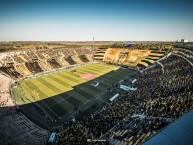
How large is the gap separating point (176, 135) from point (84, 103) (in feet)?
89.0

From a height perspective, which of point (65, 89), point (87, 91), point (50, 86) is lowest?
point (87, 91)

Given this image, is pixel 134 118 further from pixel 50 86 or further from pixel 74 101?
pixel 50 86

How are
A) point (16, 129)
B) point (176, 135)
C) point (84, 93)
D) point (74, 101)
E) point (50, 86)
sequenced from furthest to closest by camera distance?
point (50, 86), point (84, 93), point (74, 101), point (16, 129), point (176, 135)

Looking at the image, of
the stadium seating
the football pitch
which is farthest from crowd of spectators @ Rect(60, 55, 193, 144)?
the football pitch

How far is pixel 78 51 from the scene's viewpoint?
9338 cm

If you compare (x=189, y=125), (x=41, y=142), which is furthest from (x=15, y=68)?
(x=189, y=125)

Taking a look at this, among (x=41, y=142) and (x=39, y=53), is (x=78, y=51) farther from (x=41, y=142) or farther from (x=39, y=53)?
(x=41, y=142)

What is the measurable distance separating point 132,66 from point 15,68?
50152mm

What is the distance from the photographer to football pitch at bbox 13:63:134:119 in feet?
113

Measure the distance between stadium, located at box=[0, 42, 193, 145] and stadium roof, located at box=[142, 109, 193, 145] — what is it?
0.27 metres

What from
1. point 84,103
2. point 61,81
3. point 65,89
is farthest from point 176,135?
point 61,81

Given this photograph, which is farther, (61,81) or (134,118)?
(61,81)

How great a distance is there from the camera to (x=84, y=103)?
116 ft

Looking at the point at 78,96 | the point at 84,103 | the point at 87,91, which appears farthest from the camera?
the point at 87,91
